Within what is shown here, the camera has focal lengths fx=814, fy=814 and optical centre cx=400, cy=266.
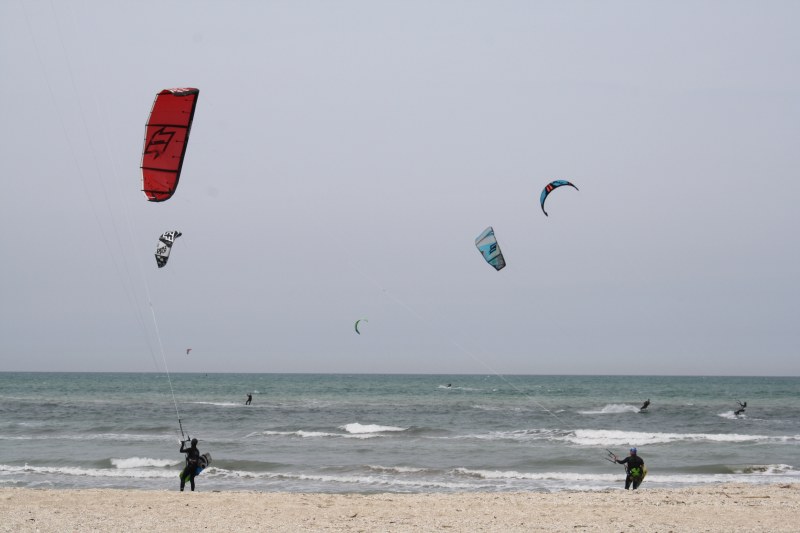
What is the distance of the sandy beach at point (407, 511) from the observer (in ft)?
32.8

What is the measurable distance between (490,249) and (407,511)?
8496mm

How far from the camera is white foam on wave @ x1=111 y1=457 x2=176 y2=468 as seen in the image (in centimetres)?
1884

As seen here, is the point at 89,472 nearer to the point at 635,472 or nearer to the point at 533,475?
the point at 533,475

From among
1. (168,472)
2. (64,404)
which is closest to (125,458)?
(168,472)

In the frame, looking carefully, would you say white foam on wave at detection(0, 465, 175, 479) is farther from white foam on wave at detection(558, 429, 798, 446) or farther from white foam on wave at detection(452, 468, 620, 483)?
white foam on wave at detection(558, 429, 798, 446)

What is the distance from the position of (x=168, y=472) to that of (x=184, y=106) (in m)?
9.13

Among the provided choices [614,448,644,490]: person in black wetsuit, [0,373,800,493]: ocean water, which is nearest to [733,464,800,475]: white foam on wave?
[0,373,800,493]: ocean water

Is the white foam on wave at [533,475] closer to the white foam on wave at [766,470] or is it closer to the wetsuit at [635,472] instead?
the wetsuit at [635,472]

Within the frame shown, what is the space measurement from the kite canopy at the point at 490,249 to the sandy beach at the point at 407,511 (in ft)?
21.6

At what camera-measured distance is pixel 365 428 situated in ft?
93.8

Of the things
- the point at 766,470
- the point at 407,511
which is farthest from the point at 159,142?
the point at 766,470

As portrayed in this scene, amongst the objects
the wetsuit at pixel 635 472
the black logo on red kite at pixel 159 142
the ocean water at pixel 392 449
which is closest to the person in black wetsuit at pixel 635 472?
the wetsuit at pixel 635 472

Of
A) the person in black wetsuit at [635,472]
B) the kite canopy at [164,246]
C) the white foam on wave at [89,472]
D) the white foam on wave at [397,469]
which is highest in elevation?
the kite canopy at [164,246]

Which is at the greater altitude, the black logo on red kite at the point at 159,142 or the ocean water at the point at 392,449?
the black logo on red kite at the point at 159,142
